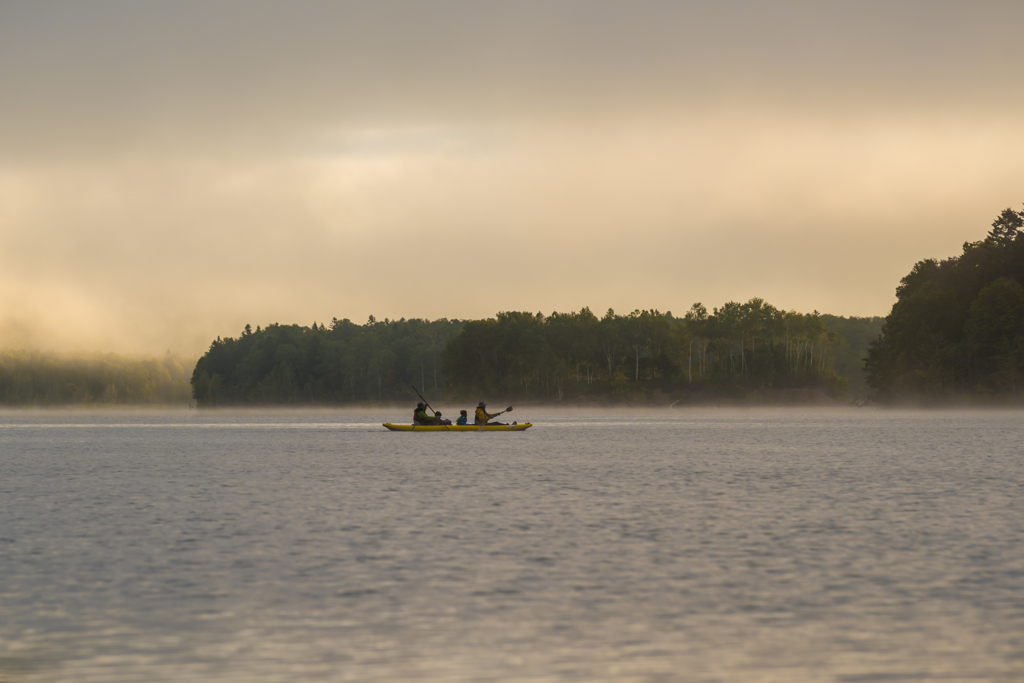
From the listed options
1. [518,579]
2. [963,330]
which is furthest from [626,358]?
[518,579]

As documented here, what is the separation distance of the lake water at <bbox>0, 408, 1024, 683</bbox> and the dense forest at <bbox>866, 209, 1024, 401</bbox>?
86593 millimetres

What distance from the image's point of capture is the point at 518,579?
47.5ft

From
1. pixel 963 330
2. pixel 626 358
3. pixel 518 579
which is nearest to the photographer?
pixel 518 579

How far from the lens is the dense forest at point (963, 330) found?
109688mm

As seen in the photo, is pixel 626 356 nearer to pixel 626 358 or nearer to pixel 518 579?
pixel 626 358

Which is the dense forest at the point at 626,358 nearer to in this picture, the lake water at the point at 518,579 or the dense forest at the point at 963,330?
the dense forest at the point at 963,330

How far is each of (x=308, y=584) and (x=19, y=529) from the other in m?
9.99

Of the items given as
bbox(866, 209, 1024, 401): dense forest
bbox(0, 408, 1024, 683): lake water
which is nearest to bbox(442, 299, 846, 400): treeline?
bbox(866, 209, 1024, 401): dense forest

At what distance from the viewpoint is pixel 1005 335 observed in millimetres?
110000

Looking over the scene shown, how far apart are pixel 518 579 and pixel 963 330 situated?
114m

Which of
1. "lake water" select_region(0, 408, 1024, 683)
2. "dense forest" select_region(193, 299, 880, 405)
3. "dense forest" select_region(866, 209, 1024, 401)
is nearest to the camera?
"lake water" select_region(0, 408, 1024, 683)

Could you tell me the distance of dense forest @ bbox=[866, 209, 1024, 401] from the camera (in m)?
110

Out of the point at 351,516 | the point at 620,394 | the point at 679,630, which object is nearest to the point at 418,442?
the point at 351,516

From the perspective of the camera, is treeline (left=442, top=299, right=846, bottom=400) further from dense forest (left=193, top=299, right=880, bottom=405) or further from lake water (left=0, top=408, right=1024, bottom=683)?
lake water (left=0, top=408, right=1024, bottom=683)
